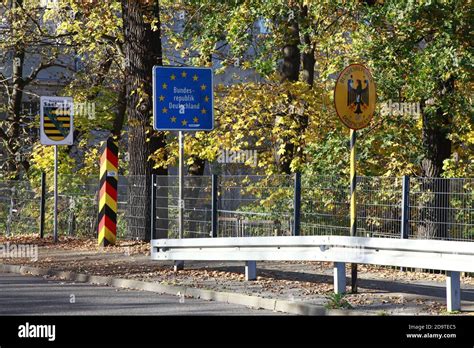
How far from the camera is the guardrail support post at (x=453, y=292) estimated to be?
12562 millimetres

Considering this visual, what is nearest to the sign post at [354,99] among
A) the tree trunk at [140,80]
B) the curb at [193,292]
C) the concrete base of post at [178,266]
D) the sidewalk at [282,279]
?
the sidewalk at [282,279]

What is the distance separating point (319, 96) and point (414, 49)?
3.72 m

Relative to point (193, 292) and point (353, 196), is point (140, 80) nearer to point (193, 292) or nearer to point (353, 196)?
point (193, 292)

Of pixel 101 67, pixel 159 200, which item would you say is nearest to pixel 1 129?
pixel 101 67

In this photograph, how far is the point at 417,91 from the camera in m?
21.9

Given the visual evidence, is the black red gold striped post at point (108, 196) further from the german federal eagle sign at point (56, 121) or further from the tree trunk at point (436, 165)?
the tree trunk at point (436, 165)

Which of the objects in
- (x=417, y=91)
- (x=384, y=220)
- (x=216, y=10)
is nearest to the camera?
(x=384, y=220)

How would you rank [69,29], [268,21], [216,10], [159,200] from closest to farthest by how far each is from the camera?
1. [159,200]
2. [216,10]
3. [268,21]
4. [69,29]

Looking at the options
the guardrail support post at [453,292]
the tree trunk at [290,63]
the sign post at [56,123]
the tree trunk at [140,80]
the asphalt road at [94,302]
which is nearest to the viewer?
the guardrail support post at [453,292]

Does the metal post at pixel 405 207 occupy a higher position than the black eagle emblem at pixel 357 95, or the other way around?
the black eagle emblem at pixel 357 95

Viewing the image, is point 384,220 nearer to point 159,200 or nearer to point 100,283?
point 100,283

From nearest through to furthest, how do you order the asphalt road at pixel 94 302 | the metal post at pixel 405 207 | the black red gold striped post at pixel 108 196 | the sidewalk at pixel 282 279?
1. the asphalt road at pixel 94 302
2. the sidewalk at pixel 282 279
3. the metal post at pixel 405 207
4. the black red gold striped post at pixel 108 196

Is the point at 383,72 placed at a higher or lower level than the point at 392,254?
higher

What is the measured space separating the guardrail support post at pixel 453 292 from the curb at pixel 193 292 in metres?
1.12
